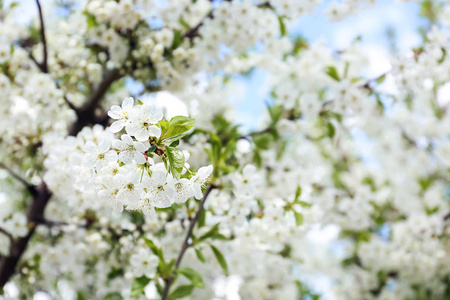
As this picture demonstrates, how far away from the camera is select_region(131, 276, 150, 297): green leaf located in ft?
7.45

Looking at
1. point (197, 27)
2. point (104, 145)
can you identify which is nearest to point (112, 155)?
point (104, 145)

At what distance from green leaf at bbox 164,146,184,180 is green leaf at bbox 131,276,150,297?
1.07m

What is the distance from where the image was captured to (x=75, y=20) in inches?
129

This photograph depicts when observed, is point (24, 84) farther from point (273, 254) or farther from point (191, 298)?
point (273, 254)

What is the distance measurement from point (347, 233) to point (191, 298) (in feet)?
8.45

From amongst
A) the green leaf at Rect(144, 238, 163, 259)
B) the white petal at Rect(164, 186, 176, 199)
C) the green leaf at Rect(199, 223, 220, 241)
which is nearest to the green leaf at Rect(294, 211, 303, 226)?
the green leaf at Rect(199, 223, 220, 241)

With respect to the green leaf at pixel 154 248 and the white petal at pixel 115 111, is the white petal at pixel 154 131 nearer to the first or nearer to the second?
the white petal at pixel 115 111

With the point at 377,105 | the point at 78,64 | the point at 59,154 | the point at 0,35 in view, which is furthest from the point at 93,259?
the point at 377,105

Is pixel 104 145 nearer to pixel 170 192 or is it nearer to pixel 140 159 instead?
pixel 140 159

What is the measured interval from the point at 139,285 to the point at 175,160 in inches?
44.7

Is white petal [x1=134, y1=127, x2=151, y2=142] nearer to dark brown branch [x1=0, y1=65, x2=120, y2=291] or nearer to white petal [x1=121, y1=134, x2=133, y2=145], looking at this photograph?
white petal [x1=121, y1=134, x2=133, y2=145]

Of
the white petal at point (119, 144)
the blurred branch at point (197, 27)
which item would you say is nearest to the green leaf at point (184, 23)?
the blurred branch at point (197, 27)

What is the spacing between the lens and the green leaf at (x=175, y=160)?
1468mm

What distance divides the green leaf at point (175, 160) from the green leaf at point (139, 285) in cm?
107
